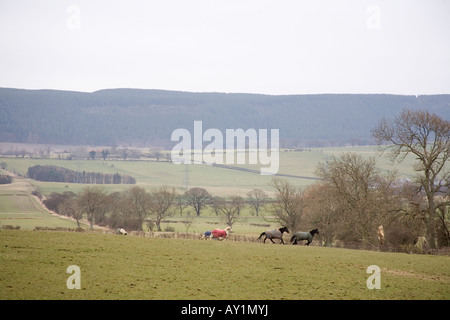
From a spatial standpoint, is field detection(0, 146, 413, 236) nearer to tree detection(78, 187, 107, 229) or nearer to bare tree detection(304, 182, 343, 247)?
tree detection(78, 187, 107, 229)

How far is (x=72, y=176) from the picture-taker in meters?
153

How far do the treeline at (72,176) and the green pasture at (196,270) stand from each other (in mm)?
123344

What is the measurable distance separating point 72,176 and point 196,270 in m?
136

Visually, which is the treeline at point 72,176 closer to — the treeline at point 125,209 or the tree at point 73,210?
the treeline at point 125,209

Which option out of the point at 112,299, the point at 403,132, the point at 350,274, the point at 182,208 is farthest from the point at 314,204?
the point at 182,208

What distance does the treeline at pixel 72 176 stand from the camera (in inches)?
5883

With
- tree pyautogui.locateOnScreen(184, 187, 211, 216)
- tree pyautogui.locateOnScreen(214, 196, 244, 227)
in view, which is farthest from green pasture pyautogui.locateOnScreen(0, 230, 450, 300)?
tree pyautogui.locateOnScreen(184, 187, 211, 216)

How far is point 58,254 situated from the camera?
24219 mm

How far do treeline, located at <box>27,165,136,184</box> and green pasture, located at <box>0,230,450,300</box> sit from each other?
123 m

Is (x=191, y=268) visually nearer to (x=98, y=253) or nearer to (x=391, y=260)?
(x=98, y=253)

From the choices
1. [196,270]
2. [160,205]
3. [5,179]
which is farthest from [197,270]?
[5,179]

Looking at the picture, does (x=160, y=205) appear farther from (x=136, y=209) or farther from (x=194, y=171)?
(x=194, y=171)

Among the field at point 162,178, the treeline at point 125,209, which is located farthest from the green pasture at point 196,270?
the field at point 162,178

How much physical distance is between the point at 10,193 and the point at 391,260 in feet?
Result: 322
